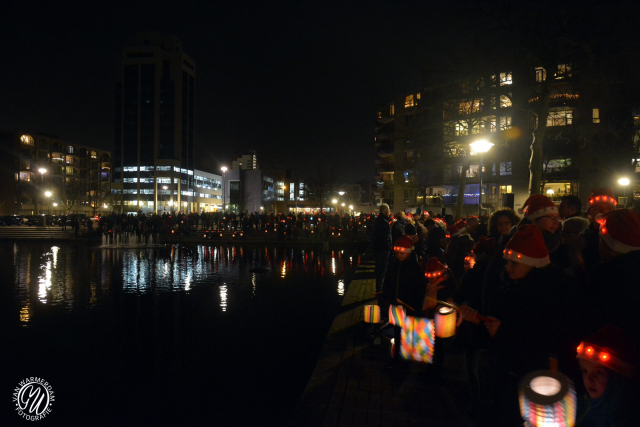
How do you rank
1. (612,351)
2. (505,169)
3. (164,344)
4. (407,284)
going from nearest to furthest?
(612,351)
(407,284)
(164,344)
(505,169)

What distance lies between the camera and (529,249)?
2.67 metres

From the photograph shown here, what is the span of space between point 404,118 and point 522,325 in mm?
61729

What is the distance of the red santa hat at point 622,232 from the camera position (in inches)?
95.0

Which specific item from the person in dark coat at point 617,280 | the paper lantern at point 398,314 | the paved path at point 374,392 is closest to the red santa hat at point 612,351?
the person in dark coat at point 617,280

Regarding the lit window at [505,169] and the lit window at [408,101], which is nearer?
the lit window at [505,169]

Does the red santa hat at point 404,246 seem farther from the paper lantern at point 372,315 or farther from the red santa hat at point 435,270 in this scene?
the paper lantern at point 372,315

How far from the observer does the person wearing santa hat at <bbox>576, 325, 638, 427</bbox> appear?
195 centimetres

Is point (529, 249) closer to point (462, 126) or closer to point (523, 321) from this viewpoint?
point (523, 321)

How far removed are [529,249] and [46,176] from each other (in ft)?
365

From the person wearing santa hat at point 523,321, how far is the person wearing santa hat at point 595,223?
63.2 inches

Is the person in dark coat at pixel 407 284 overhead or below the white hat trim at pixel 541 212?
below

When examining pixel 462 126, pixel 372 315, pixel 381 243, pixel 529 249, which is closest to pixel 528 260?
pixel 529 249

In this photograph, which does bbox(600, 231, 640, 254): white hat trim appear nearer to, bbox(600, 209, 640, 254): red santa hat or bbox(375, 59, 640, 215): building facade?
bbox(600, 209, 640, 254): red santa hat

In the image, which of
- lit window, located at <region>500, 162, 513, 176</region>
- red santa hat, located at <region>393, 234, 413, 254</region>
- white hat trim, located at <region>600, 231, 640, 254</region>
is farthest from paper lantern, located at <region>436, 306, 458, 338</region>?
lit window, located at <region>500, 162, 513, 176</region>
